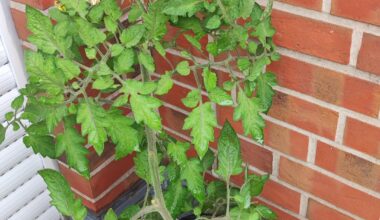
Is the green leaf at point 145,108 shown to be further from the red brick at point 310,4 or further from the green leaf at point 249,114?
the red brick at point 310,4

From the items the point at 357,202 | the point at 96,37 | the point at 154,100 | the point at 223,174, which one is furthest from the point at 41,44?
the point at 357,202

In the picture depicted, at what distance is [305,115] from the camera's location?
1.11 metres

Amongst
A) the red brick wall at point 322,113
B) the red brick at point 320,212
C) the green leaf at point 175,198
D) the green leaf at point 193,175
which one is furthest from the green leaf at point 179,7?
the red brick at point 320,212

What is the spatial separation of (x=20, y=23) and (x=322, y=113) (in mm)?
719

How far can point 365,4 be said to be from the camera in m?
0.88

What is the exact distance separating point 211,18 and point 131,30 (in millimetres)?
156

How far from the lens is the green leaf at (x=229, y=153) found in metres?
1.09

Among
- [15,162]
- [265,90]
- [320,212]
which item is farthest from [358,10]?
[15,162]

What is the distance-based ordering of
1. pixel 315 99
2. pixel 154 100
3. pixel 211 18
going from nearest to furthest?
pixel 154 100 → pixel 211 18 → pixel 315 99

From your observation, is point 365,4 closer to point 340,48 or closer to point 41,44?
point 340,48

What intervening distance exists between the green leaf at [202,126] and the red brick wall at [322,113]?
266mm

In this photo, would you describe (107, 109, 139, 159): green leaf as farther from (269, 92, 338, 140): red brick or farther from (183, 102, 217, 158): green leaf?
(269, 92, 338, 140): red brick

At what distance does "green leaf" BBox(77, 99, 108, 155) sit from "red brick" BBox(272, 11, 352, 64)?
0.41 metres

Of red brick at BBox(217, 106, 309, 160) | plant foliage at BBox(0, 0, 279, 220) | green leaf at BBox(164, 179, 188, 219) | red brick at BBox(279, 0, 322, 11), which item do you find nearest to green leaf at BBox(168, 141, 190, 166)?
plant foliage at BBox(0, 0, 279, 220)
